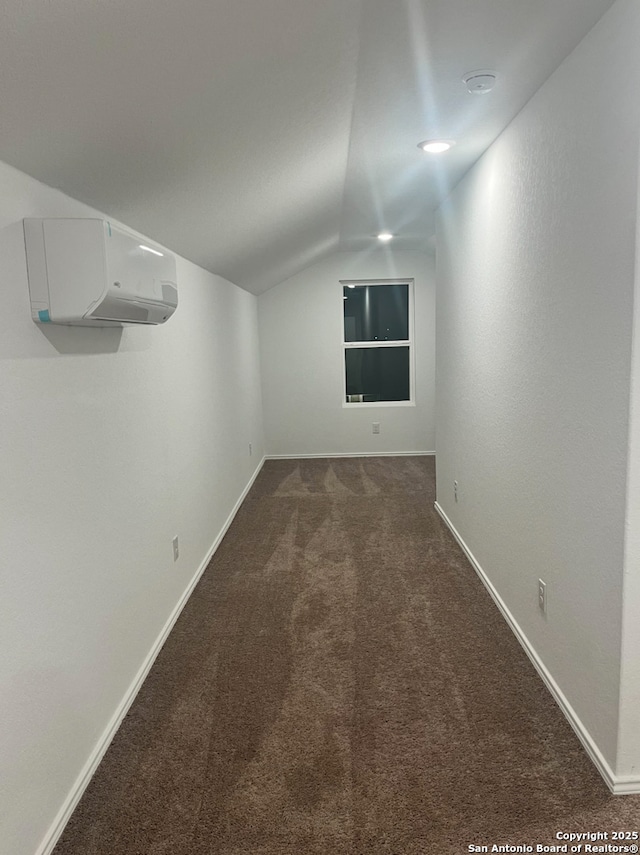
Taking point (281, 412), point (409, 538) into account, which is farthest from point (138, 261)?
point (281, 412)

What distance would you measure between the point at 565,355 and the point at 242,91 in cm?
132

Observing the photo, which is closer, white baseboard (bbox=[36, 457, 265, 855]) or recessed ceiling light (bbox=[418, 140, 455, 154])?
white baseboard (bbox=[36, 457, 265, 855])

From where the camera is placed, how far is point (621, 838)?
169 centimetres

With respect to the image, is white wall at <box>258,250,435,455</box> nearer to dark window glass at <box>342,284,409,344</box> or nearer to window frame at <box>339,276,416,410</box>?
window frame at <box>339,276,416,410</box>

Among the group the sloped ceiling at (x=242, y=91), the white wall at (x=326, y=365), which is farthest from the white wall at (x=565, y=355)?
the white wall at (x=326, y=365)

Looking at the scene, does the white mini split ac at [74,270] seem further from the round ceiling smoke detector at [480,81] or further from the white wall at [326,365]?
the white wall at [326,365]

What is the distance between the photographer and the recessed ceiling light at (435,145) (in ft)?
9.17

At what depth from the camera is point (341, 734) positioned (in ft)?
7.22

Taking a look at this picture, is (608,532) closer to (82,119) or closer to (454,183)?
(82,119)

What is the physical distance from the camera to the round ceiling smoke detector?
206 centimetres

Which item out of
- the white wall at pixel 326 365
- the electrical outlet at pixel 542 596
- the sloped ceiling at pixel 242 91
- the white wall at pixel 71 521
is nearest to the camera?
the sloped ceiling at pixel 242 91

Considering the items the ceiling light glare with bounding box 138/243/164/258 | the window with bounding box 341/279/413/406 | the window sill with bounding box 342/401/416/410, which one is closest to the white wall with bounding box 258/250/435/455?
the window sill with bounding box 342/401/416/410

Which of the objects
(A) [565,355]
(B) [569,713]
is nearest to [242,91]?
(A) [565,355]

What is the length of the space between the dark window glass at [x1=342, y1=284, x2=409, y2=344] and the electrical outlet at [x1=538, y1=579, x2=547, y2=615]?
474cm
